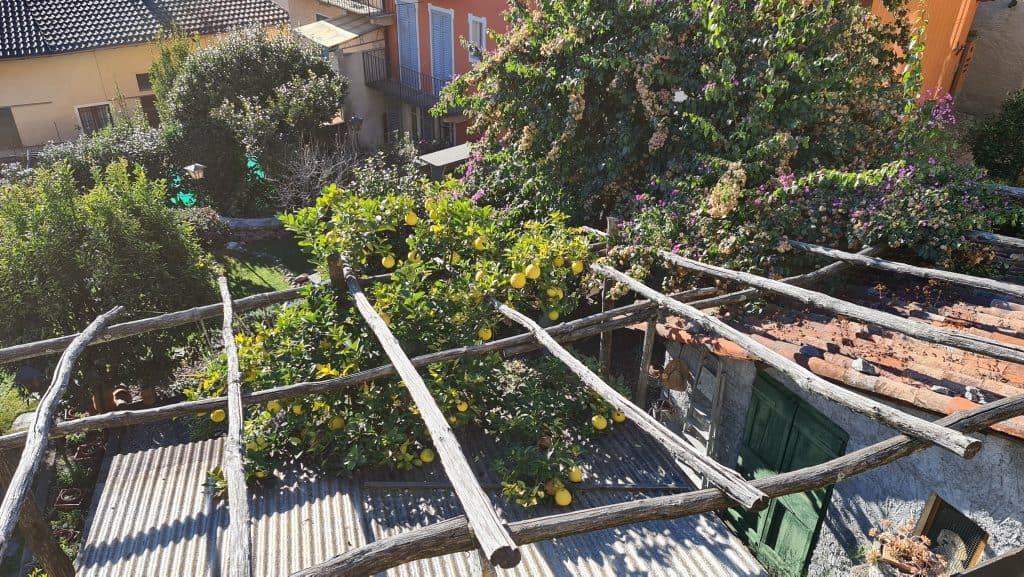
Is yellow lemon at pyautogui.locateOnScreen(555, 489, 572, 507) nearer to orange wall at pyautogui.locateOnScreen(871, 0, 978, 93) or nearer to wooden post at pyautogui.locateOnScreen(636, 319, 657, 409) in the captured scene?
wooden post at pyautogui.locateOnScreen(636, 319, 657, 409)

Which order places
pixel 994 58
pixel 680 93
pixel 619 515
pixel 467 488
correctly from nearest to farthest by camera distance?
1. pixel 467 488
2. pixel 619 515
3. pixel 680 93
4. pixel 994 58

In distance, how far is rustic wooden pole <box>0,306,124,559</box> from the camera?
11.9ft

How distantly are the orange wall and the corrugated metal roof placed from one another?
27.8 ft

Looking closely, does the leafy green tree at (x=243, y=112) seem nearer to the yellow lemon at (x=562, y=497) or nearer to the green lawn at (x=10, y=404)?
the green lawn at (x=10, y=404)

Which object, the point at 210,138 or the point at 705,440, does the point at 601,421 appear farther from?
the point at 210,138

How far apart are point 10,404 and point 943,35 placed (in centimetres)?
1569

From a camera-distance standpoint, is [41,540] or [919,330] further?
[41,540]

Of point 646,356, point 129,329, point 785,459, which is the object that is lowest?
point 785,459

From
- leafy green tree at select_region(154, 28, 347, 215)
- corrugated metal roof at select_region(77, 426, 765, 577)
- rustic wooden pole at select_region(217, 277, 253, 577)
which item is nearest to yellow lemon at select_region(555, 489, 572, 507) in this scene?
corrugated metal roof at select_region(77, 426, 765, 577)

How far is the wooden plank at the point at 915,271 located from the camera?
5.11 m

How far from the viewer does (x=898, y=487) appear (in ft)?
16.2

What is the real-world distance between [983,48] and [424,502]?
1436 cm

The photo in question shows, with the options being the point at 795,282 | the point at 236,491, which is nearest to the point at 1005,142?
the point at 795,282

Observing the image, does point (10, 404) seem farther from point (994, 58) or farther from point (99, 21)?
point (994, 58)
